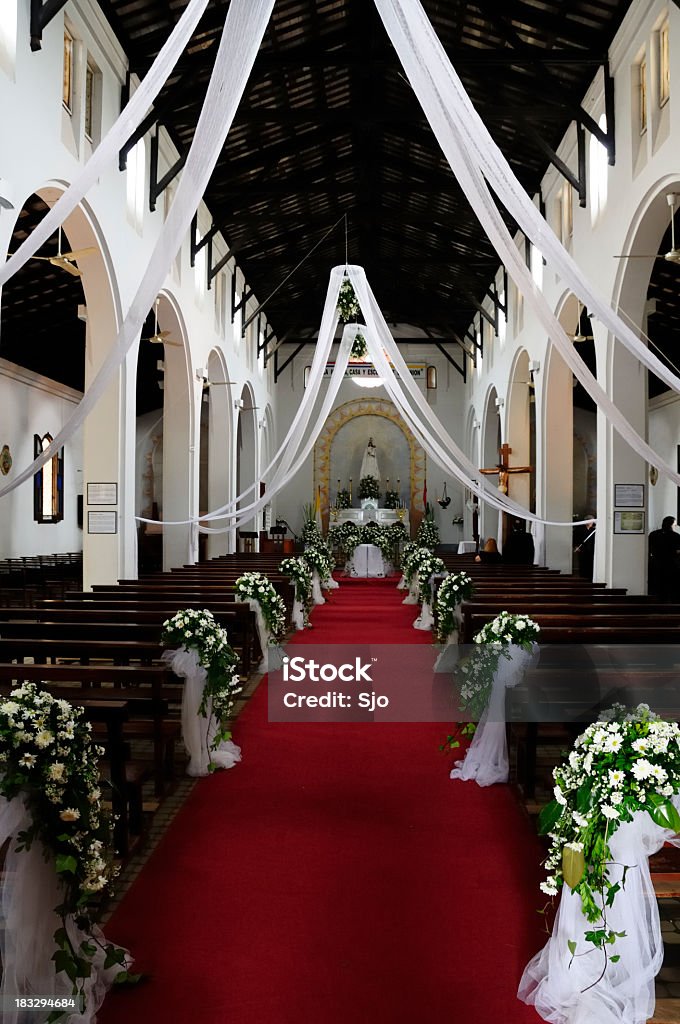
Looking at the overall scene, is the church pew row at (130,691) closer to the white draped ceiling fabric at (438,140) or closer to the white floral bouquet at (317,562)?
the white draped ceiling fabric at (438,140)

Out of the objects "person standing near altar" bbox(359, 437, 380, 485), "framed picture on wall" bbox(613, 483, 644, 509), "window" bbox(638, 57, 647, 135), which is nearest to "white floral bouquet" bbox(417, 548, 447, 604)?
"framed picture on wall" bbox(613, 483, 644, 509)

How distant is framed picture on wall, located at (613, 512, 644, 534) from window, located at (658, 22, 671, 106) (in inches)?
176

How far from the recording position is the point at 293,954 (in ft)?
10.6

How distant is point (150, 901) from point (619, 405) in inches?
325

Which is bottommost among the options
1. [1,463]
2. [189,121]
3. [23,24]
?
[1,463]

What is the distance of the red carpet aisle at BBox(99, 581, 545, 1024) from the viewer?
9.70 feet

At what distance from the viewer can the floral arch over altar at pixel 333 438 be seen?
25.2m

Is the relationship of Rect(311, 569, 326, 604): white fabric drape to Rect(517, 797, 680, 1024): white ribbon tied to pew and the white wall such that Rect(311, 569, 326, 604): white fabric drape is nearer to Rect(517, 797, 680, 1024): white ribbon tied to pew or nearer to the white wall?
the white wall

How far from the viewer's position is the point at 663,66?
8422 millimetres

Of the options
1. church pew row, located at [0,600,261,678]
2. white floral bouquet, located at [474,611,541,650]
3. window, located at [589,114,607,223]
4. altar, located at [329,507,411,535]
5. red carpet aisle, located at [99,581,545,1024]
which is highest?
window, located at [589,114,607,223]

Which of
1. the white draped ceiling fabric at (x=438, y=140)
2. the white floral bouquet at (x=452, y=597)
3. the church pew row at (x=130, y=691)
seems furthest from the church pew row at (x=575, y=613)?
the church pew row at (x=130, y=691)

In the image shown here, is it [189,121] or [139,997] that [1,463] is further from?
[139,997]

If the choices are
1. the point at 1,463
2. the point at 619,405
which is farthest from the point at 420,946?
the point at 1,463

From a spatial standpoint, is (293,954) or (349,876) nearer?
(293,954)
